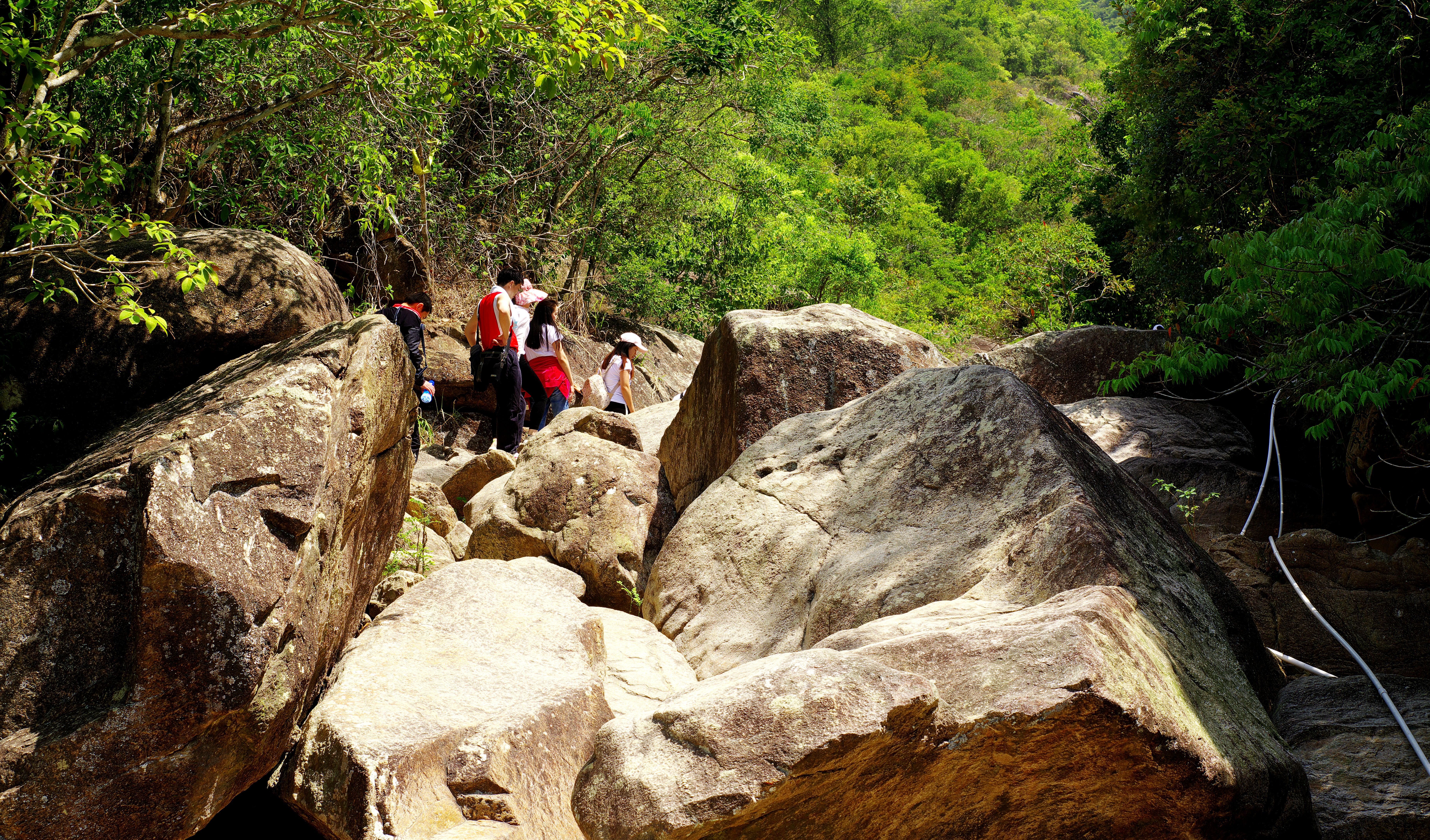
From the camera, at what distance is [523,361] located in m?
9.20

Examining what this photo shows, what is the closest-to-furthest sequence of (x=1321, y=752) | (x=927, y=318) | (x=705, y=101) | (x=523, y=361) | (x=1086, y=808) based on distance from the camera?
(x=1086, y=808)
(x=1321, y=752)
(x=523, y=361)
(x=705, y=101)
(x=927, y=318)

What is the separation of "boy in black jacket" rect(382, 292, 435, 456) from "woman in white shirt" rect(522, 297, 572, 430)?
0.99 metres

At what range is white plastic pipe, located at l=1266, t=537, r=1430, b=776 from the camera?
138 inches

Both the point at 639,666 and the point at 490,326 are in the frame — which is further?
the point at 490,326

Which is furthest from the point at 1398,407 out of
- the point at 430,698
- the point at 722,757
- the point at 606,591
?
the point at 430,698

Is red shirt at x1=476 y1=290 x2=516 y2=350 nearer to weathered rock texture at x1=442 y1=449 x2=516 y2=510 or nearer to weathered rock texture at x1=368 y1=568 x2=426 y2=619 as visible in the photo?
weathered rock texture at x1=442 y1=449 x2=516 y2=510

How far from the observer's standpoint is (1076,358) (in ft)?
32.8

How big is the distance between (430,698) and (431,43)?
403 centimetres

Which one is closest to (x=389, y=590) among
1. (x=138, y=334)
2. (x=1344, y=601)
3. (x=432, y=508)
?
(x=432, y=508)

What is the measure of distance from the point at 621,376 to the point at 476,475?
113 inches

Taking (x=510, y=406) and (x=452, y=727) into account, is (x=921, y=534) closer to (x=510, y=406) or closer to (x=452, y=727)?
(x=452, y=727)

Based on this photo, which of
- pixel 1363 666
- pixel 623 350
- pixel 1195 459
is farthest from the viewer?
pixel 623 350

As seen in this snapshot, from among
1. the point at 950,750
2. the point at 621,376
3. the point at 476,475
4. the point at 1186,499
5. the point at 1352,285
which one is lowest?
the point at 476,475

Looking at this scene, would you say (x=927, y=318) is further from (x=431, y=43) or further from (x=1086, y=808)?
(x=1086, y=808)
